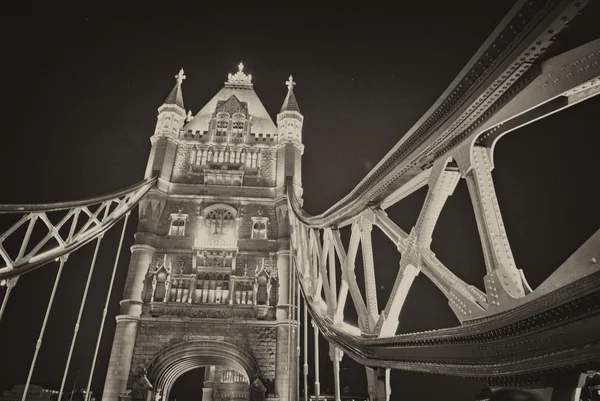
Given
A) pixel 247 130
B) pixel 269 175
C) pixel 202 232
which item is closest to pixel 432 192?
pixel 202 232

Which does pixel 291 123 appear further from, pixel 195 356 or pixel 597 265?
pixel 597 265

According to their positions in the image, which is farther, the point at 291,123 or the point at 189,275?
the point at 291,123

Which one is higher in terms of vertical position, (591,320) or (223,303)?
(223,303)

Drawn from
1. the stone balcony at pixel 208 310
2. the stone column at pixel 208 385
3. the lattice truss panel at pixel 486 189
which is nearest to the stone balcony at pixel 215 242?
the stone balcony at pixel 208 310

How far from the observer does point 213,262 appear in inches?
821

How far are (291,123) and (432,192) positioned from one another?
870 inches

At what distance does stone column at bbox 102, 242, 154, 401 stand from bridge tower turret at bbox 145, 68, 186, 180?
15.6 feet

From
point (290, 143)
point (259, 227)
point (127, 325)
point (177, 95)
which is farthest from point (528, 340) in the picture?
point (177, 95)

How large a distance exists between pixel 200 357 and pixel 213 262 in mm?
4632

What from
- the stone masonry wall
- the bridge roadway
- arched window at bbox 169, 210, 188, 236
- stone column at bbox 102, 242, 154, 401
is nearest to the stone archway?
the stone masonry wall

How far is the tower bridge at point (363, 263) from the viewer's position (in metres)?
2.20

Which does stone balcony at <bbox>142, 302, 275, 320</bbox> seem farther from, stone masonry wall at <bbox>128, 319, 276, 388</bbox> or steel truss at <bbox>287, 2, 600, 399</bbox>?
steel truss at <bbox>287, 2, 600, 399</bbox>

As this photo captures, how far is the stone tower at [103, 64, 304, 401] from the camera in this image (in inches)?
725

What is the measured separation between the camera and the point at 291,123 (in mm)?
25078
